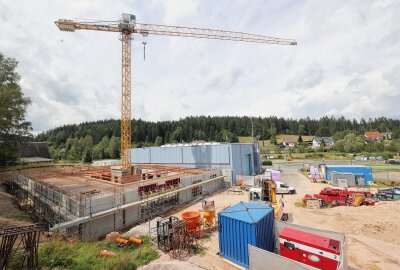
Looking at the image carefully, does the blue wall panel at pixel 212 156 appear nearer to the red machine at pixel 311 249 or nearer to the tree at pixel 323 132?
the red machine at pixel 311 249

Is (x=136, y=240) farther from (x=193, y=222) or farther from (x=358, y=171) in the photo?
(x=358, y=171)

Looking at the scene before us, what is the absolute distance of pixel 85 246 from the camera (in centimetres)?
1179

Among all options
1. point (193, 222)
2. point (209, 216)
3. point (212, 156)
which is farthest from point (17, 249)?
point (212, 156)

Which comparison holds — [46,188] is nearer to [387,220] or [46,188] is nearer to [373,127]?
[387,220]

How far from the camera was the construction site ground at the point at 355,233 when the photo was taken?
1088 centimetres

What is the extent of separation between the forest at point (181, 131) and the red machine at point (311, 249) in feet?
264

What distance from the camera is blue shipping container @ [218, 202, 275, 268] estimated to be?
35.5 ft

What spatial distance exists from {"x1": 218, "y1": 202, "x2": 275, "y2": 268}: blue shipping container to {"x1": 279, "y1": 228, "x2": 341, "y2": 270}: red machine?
3.76 ft

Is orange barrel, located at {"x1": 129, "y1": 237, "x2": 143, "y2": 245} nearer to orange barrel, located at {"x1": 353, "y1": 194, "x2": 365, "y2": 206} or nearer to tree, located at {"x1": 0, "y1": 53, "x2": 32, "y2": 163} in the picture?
orange barrel, located at {"x1": 353, "y1": 194, "x2": 365, "y2": 206}

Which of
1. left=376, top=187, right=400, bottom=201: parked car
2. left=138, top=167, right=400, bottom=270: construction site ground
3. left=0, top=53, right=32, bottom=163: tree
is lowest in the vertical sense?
left=138, top=167, right=400, bottom=270: construction site ground

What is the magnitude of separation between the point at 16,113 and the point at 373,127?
195 m

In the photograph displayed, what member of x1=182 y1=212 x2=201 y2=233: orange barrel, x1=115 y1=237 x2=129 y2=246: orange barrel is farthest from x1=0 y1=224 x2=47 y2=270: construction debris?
x1=182 y1=212 x2=201 y2=233: orange barrel

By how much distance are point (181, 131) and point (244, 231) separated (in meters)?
102

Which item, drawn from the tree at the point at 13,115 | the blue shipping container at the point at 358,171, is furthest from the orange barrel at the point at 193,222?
the tree at the point at 13,115
